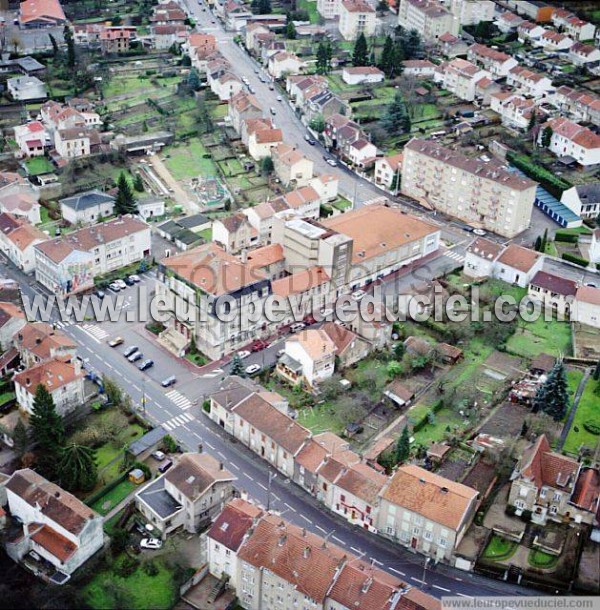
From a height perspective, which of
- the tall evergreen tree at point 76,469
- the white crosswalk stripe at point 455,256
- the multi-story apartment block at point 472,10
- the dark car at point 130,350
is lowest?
the dark car at point 130,350

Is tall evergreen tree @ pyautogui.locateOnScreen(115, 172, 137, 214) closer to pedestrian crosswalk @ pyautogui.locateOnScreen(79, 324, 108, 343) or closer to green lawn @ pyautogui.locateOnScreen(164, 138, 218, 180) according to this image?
green lawn @ pyautogui.locateOnScreen(164, 138, 218, 180)

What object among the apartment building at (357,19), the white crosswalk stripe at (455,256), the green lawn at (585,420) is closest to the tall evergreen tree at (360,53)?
the apartment building at (357,19)

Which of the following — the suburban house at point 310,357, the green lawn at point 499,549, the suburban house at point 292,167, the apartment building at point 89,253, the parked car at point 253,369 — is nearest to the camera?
the green lawn at point 499,549

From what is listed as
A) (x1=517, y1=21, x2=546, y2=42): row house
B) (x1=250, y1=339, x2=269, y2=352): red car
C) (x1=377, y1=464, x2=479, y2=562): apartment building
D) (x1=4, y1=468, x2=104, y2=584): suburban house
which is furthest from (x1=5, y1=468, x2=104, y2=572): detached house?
(x1=517, y1=21, x2=546, y2=42): row house

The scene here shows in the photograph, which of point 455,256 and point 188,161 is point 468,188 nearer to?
point 455,256

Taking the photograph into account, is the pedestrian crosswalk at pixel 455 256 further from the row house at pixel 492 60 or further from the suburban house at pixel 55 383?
the row house at pixel 492 60

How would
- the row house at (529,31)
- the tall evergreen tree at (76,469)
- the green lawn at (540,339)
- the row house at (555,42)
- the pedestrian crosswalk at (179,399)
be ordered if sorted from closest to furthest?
the tall evergreen tree at (76,469) < the pedestrian crosswalk at (179,399) < the green lawn at (540,339) < the row house at (555,42) < the row house at (529,31)

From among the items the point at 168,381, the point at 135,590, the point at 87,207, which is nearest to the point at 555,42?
the point at 87,207
